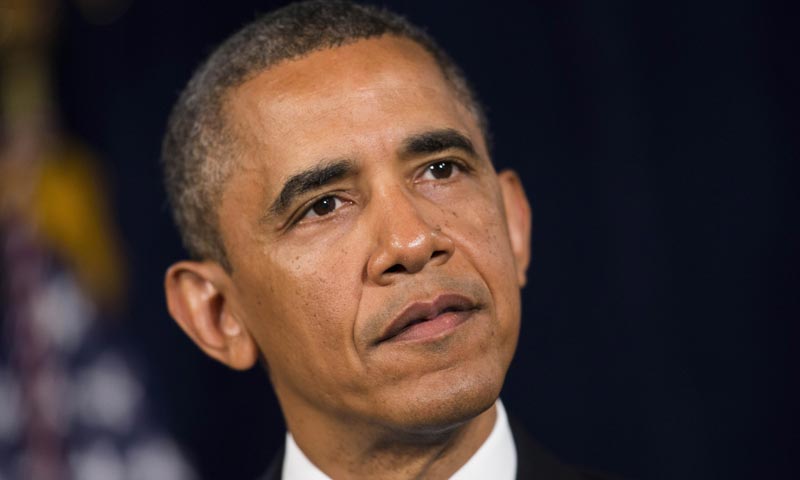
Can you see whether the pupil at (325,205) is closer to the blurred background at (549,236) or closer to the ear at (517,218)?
the ear at (517,218)

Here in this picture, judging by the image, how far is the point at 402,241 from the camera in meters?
1.57

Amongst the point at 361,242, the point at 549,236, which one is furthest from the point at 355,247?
the point at 549,236

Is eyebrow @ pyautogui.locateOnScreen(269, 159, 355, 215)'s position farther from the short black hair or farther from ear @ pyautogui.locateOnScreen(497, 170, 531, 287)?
ear @ pyautogui.locateOnScreen(497, 170, 531, 287)

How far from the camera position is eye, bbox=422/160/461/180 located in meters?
1.73

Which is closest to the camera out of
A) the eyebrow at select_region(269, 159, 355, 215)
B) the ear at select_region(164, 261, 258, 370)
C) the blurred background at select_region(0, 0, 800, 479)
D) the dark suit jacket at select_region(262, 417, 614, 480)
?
the eyebrow at select_region(269, 159, 355, 215)

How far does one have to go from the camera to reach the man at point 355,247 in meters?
1.58

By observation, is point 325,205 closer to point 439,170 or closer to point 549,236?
point 439,170

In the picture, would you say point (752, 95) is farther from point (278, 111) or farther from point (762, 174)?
point (278, 111)

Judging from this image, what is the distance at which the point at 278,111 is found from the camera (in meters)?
1.75

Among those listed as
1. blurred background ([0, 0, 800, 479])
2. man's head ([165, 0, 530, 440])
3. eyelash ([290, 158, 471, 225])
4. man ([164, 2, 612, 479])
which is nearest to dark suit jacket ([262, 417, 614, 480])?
man ([164, 2, 612, 479])

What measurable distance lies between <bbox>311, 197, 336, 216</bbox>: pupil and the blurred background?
1.57 meters

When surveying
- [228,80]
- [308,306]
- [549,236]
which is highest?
[228,80]

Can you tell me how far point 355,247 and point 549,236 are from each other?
164 cm

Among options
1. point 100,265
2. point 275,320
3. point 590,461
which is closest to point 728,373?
point 590,461
